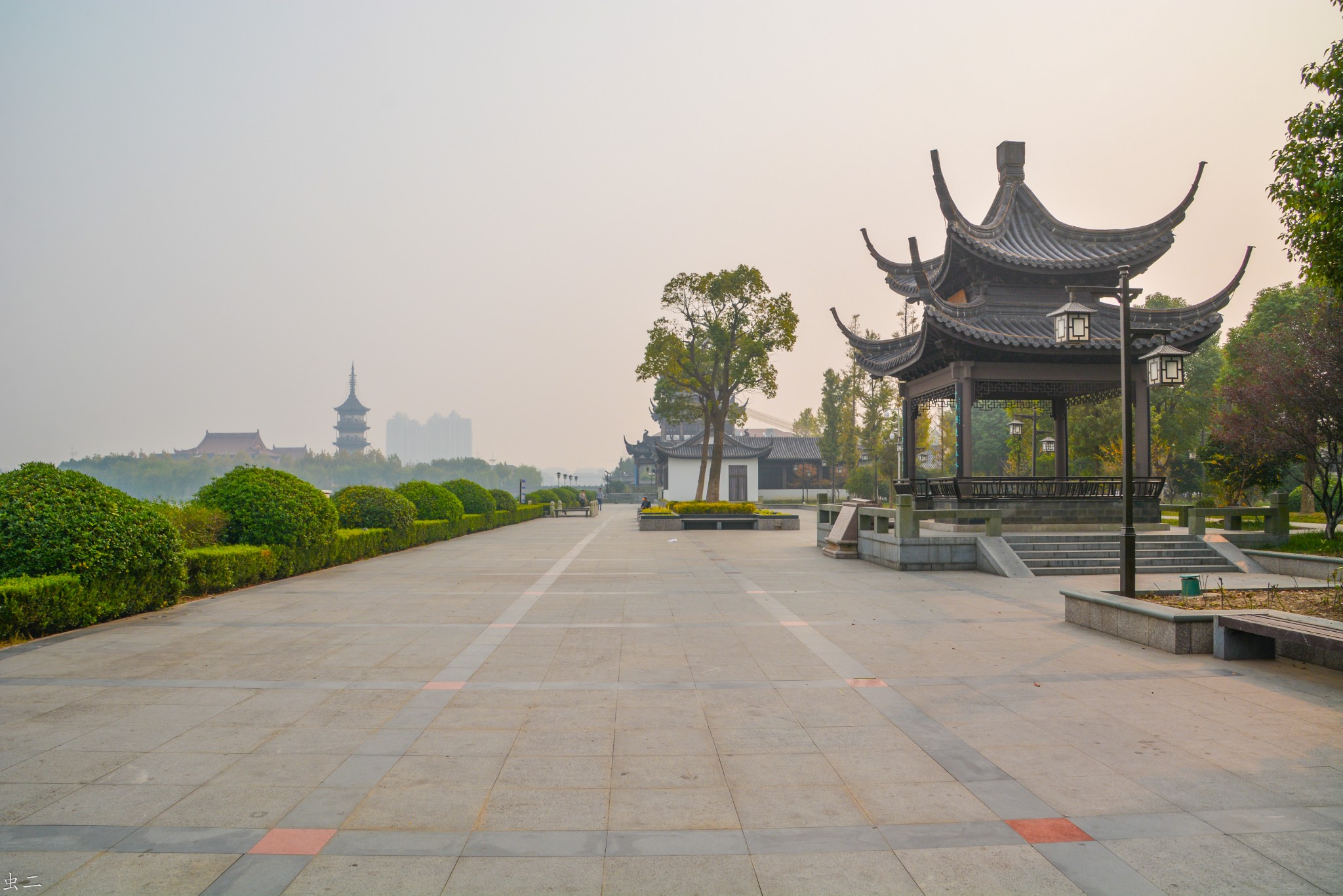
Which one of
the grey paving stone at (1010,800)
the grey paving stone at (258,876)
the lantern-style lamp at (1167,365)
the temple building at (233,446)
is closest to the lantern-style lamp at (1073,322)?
the lantern-style lamp at (1167,365)

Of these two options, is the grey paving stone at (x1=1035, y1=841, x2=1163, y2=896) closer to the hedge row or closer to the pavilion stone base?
the hedge row

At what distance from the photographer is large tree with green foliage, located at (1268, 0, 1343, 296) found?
677 centimetres

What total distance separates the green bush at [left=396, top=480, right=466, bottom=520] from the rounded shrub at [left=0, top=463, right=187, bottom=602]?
41.1 feet

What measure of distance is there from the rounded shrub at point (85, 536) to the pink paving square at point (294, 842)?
6361 mm

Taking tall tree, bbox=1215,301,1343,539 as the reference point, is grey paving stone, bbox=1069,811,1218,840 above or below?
below

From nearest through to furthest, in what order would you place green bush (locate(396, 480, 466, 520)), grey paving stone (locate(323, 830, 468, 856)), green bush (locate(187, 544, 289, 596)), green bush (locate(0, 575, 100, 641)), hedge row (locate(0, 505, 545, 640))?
grey paving stone (locate(323, 830, 468, 856)) → green bush (locate(0, 575, 100, 641)) → hedge row (locate(0, 505, 545, 640)) → green bush (locate(187, 544, 289, 596)) → green bush (locate(396, 480, 466, 520))

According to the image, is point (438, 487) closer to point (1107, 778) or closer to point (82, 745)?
point (82, 745)

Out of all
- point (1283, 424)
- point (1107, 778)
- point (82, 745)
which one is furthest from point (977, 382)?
point (82, 745)

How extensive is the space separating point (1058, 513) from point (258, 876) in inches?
638

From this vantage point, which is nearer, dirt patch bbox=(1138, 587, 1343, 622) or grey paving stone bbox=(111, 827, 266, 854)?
grey paving stone bbox=(111, 827, 266, 854)

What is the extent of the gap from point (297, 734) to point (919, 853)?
365 centimetres

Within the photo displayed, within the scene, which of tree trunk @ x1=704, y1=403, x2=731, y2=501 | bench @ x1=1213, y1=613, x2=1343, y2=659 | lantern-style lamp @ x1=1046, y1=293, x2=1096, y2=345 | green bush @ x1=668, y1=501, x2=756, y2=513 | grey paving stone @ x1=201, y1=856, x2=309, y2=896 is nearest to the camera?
grey paving stone @ x1=201, y1=856, x2=309, y2=896

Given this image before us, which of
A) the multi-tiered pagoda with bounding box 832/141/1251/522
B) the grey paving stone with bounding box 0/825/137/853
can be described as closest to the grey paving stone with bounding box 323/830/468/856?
the grey paving stone with bounding box 0/825/137/853

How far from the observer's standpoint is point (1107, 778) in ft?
13.2
